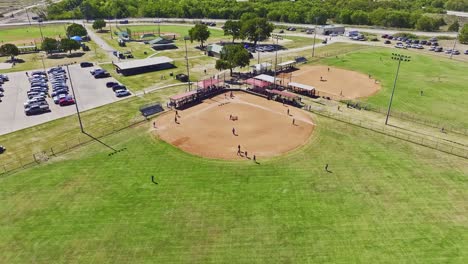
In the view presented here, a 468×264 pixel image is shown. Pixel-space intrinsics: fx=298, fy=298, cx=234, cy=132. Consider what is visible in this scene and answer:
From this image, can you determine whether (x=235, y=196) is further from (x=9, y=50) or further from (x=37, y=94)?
(x=9, y=50)

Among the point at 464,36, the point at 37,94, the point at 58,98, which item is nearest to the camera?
the point at 58,98

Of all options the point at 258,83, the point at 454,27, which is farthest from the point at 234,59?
the point at 454,27

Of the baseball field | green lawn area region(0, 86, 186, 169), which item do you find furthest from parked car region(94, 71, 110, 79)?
the baseball field

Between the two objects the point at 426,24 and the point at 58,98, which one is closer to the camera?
the point at 58,98

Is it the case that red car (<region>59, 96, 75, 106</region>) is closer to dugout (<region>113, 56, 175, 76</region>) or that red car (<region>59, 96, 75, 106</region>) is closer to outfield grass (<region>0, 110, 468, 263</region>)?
dugout (<region>113, 56, 175, 76</region>)

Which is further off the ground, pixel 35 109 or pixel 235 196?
pixel 35 109

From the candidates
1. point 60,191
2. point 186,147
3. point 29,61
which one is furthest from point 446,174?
point 29,61

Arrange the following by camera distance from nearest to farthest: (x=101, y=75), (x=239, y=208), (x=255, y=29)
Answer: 1. (x=239, y=208)
2. (x=101, y=75)
3. (x=255, y=29)

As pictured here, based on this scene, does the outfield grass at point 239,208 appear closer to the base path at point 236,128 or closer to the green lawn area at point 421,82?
the base path at point 236,128
